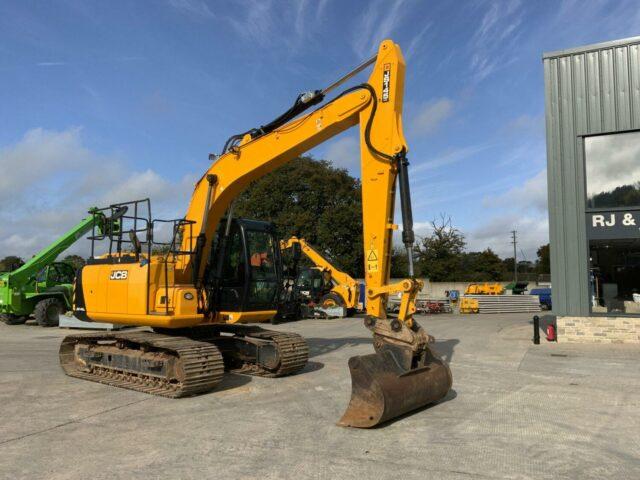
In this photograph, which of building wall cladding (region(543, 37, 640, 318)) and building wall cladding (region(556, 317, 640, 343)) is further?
building wall cladding (region(543, 37, 640, 318))

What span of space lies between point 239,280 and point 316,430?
11.5 ft

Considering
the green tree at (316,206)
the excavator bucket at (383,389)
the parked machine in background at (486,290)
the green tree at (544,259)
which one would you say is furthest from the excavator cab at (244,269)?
the green tree at (544,259)

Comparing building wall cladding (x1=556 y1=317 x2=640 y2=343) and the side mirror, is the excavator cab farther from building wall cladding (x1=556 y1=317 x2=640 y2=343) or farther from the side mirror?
building wall cladding (x1=556 y1=317 x2=640 y2=343)

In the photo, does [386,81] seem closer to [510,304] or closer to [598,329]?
[598,329]

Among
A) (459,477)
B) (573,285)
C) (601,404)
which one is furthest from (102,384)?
(573,285)

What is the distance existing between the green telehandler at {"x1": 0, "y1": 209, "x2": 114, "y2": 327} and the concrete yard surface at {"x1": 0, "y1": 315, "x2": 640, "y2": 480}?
1008 centimetres

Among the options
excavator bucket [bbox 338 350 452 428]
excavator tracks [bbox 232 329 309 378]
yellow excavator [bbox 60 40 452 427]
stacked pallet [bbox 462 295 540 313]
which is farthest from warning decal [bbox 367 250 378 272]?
stacked pallet [bbox 462 295 540 313]

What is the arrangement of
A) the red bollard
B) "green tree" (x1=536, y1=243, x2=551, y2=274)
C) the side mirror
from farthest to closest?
"green tree" (x1=536, y1=243, x2=551, y2=274) < the red bollard < the side mirror

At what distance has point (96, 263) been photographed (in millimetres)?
9812

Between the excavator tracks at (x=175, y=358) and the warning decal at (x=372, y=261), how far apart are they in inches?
95.9

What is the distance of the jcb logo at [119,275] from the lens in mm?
9000

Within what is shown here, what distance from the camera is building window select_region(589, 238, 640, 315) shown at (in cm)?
1402

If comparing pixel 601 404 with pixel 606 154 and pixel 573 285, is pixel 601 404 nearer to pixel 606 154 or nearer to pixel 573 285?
pixel 573 285

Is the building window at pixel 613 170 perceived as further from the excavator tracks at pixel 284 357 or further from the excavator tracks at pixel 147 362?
the excavator tracks at pixel 147 362
